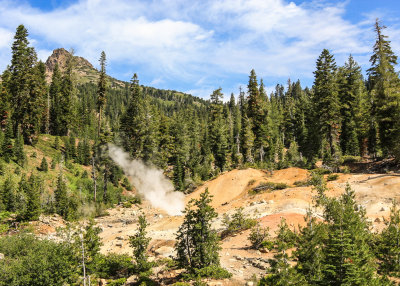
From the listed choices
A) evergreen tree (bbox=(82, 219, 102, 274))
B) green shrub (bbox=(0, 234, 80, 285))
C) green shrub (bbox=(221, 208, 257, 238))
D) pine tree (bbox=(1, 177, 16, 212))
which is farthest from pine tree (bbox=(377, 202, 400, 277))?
pine tree (bbox=(1, 177, 16, 212))

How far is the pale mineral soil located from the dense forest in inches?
78.4

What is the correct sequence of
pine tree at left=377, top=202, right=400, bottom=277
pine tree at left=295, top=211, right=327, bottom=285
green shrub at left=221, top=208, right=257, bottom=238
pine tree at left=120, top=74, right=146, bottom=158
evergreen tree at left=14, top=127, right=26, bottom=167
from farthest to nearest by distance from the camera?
pine tree at left=120, top=74, right=146, bottom=158 < evergreen tree at left=14, top=127, right=26, bottom=167 < green shrub at left=221, top=208, right=257, bottom=238 < pine tree at left=377, top=202, right=400, bottom=277 < pine tree at left=295, top=211, right=327, bottom=285

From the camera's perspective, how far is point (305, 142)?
69.5m

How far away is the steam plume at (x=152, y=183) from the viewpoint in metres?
41.4

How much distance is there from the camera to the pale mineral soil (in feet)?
68.7

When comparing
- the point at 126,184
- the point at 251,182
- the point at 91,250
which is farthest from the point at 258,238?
the point at 126,184

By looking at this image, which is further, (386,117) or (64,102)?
(64,102)

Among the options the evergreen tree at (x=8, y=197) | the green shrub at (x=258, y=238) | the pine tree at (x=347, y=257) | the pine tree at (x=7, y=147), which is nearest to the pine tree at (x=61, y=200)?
the evergreen tree at (x=8, y=197)

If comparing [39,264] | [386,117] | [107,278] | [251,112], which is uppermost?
[251,112]

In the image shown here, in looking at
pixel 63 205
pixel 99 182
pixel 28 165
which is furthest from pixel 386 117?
pixel 28 165

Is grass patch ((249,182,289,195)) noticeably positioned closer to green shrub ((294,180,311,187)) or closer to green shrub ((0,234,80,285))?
green shrub ((294,180,311,187))

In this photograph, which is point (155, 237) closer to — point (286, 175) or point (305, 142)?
point (286, 175)

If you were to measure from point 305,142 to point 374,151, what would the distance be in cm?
2241

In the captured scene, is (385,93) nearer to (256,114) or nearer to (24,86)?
(256,114)
